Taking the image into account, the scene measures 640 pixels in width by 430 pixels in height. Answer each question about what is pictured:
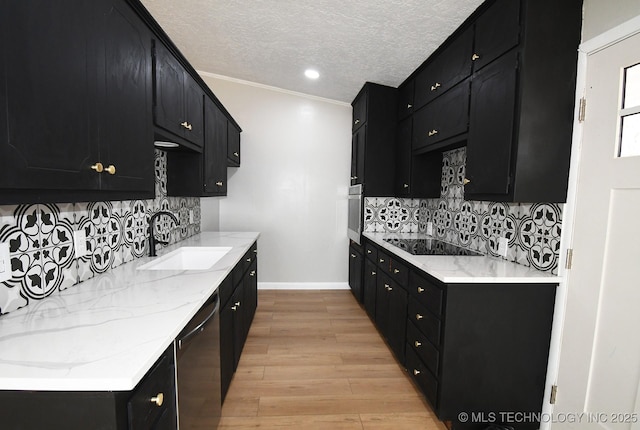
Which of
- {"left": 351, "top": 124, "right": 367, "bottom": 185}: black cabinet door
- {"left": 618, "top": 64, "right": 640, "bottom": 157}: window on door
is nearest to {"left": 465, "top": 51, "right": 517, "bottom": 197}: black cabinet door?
{"left": 618, "top": 64, "right": 640, "bottom": 157}: window on door

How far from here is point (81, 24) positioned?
955 mm

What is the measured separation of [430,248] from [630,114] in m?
1.44

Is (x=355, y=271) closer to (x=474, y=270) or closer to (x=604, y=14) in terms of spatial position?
(x=474, y=270)

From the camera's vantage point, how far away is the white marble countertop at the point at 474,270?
160 centimetres

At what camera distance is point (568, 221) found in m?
1.58

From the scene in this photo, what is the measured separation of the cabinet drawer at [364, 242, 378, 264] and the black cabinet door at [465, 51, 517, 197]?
48.5 inches

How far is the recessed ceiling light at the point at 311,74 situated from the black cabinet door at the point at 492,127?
1.83m

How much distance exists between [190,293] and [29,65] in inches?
37.6

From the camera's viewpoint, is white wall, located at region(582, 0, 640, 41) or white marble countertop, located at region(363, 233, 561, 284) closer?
white wall, located at region(582, 0, 640, 41)

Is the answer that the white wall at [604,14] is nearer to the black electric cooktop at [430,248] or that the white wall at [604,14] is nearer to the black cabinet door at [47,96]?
the black electric cooktop at [430,248]

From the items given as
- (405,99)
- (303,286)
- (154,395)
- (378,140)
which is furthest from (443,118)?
(303,286)

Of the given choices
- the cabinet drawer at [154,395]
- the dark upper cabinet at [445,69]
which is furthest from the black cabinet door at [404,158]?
the cabinet drawer at [154,395]

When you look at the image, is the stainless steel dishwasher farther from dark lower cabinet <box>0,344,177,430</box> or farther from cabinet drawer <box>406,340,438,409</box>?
cabinet drawer <box>406,340,438,409</box>

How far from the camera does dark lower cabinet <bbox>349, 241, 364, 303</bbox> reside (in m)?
3.55
